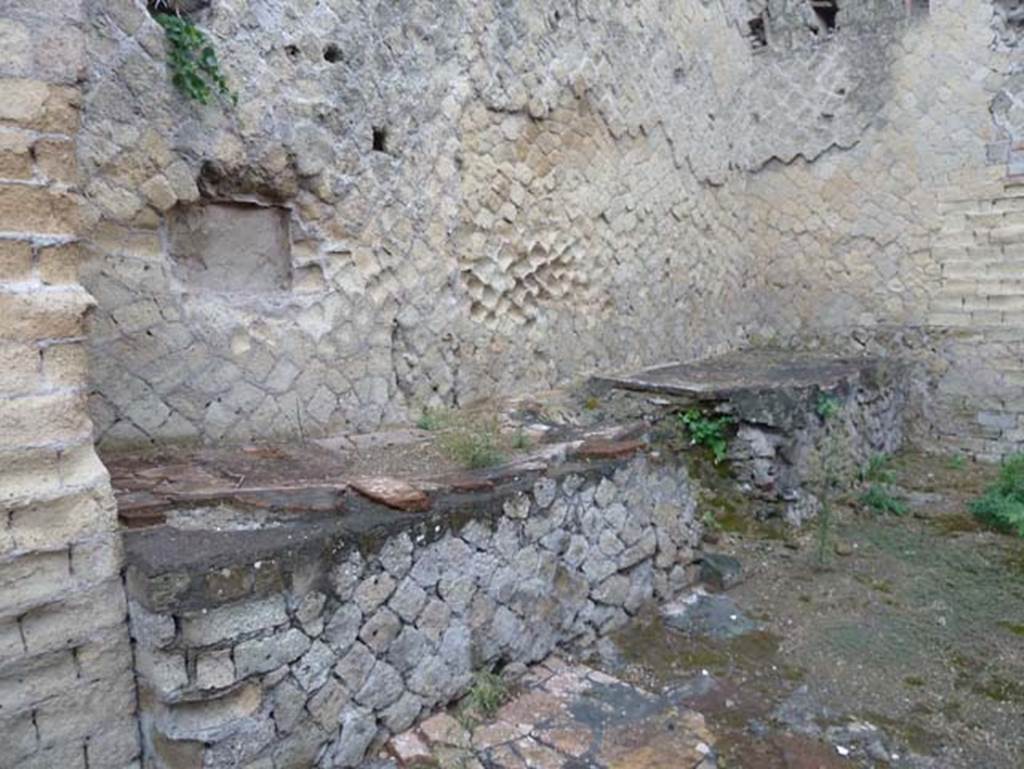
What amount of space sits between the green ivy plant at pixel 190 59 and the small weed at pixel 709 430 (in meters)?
3.25

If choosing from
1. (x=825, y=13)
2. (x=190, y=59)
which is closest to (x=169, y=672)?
(x=190, y=59)

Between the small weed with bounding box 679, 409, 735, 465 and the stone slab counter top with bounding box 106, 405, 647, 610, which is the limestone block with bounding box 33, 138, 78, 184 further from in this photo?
the small weed with bounding box 679, 409, 735, 465

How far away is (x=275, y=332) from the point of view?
3389 millimetres

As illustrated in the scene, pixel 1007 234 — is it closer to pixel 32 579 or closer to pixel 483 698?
pixel 483 698

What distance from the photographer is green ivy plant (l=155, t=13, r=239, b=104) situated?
293 cm

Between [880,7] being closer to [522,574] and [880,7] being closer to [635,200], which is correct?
[635,200]

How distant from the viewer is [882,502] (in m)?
5.42

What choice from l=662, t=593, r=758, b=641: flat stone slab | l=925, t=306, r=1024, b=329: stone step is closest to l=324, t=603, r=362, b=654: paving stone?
l=662, t=593, r=758, b=641: flat stone slab

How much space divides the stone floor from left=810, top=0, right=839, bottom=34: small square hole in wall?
264 inches

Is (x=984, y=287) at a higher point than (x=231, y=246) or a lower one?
lower

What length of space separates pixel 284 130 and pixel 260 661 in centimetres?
225

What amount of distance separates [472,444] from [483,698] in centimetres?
104

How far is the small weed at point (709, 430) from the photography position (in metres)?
4.83

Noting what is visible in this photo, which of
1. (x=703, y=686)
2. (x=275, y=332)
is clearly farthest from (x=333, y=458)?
(x=703, y=686)
